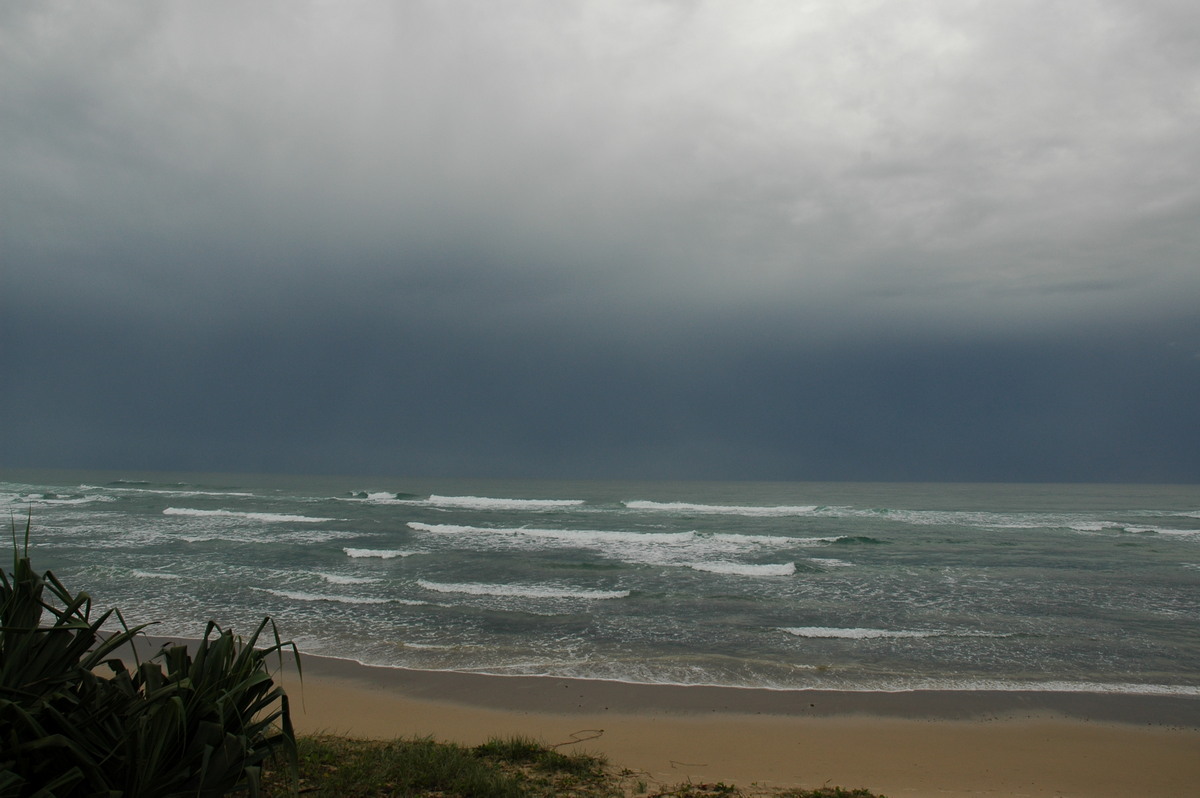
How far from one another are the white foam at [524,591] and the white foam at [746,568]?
5.01m

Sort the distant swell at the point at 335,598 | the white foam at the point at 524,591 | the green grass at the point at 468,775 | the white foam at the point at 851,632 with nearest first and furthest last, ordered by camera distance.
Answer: the green grass at the point at 468,775 → the white foam at the point at 851,632 → the distant swell at the point at 335,598 → the white foam at the point at 524,591

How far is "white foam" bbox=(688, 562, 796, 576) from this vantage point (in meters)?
19.7

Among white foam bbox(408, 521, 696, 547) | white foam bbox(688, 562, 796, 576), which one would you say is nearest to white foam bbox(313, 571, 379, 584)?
white foam bbox(688, 562, 796, 576)

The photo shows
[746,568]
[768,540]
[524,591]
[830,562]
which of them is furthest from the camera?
[768,540]

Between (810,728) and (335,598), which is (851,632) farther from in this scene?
(335,598)

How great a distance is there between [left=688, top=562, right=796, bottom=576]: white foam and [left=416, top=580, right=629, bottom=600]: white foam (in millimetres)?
5012

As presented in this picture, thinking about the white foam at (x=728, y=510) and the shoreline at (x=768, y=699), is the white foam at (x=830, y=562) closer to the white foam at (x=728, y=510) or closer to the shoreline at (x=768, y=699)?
the shoreline at (x=768, y=699)

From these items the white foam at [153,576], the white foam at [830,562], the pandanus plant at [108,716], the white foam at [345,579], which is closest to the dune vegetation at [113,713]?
the pandanus plant at [108,716]

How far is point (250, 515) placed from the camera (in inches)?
1462

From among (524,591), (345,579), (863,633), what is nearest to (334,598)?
(345,579)

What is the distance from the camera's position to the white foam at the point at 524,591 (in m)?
15.6

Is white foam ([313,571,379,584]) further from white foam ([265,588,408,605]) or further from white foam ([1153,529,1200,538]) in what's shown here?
white foam ([1153,529,1200,538])

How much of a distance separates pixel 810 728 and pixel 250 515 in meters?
37.1

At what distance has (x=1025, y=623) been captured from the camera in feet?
43.7
